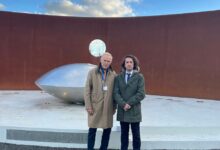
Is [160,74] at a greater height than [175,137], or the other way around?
[160,74]

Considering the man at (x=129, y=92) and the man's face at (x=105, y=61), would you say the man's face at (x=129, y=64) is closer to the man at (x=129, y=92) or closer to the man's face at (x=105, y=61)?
the man at (x=129, y=92)

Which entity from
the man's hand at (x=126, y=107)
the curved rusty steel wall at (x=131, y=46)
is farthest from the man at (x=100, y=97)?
the curved rusty steel wall at (x=131, y=46)

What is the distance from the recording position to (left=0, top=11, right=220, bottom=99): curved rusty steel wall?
8.93 meters

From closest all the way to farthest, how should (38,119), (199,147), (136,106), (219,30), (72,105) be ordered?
(136,106)
(199,147)
(38,119)
(72,105)
(219,30)

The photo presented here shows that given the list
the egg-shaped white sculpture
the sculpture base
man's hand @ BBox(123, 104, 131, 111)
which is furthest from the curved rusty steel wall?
man's hand @ BBox(123, 104, 131, 111)

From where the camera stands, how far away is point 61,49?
34.2ft

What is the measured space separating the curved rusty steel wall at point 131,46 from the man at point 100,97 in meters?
6.02

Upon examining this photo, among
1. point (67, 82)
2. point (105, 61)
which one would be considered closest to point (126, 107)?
point (105, 61)

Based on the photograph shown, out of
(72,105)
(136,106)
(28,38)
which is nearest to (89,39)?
(28,38)

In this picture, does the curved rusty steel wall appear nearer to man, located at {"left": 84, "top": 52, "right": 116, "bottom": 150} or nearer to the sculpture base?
the sculpture base

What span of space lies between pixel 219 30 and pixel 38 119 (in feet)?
20.1

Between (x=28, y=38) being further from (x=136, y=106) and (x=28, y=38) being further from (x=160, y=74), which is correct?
(x=136, y=106)

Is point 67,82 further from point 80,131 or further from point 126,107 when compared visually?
point 126,107

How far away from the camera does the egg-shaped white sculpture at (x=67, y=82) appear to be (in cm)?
611
